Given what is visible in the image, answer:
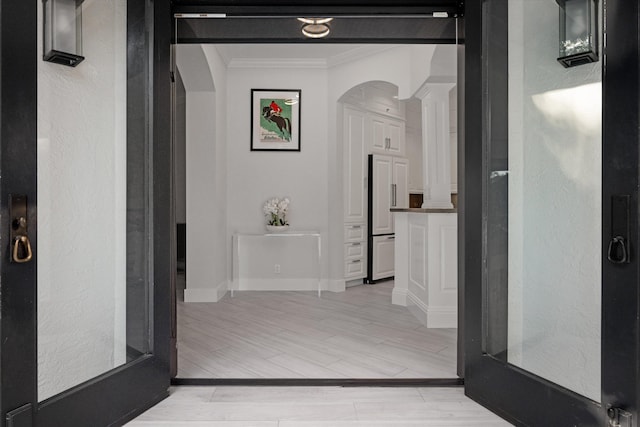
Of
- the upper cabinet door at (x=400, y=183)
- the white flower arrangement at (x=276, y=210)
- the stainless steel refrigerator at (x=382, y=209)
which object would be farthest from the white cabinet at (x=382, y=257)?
the white flower arrangement at (x=276, y=210)

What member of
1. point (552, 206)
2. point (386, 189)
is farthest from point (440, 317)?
point (386, 189)

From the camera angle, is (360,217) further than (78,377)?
Yes

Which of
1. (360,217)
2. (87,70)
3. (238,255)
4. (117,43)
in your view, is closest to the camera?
(87,70)

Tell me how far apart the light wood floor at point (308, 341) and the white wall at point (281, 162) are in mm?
1114

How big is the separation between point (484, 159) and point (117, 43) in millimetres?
1798

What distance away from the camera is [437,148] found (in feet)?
13.2

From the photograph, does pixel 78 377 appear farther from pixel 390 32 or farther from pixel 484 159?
pixel 390 32

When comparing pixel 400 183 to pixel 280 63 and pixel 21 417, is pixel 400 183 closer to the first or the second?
pixel 280 63

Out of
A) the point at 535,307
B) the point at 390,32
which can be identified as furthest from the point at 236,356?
the point at 390,32

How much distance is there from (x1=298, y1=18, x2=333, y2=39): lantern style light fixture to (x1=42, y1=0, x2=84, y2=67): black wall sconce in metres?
1.06

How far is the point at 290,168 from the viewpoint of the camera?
5137 mm

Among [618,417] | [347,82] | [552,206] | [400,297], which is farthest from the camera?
[347,82]

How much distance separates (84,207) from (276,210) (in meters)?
3.25

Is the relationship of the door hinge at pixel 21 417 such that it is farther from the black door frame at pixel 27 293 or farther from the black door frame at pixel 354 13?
the black door frame at pixel 354 13
